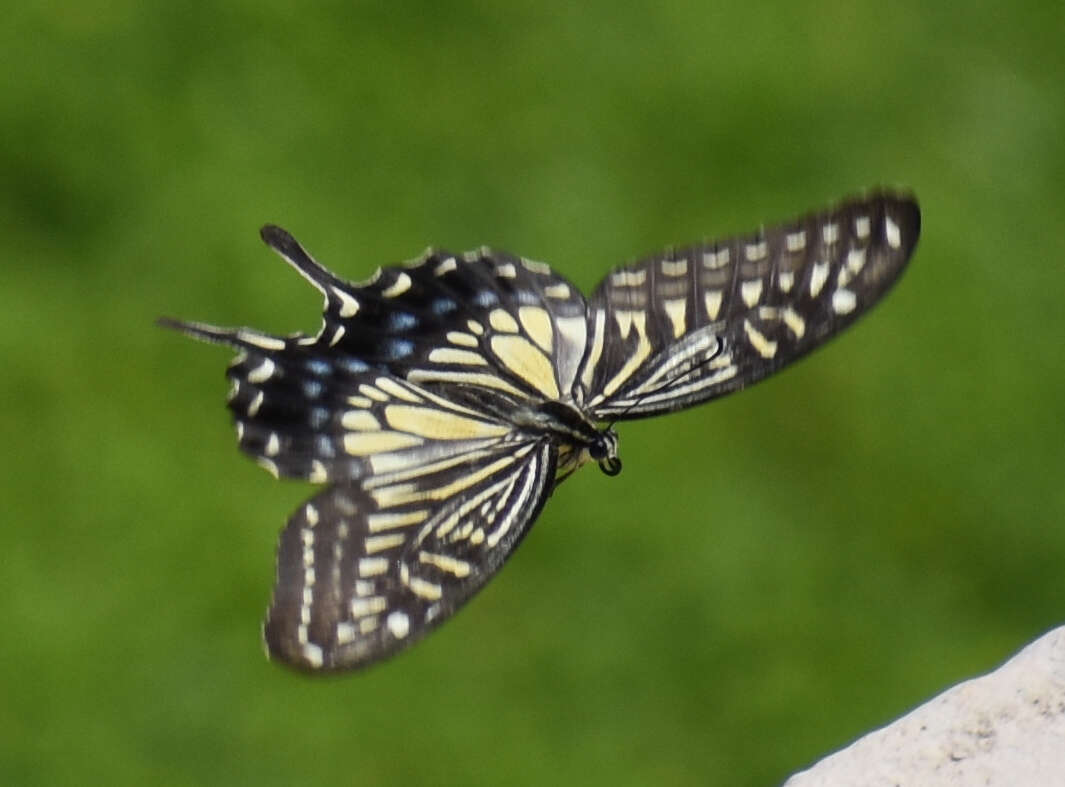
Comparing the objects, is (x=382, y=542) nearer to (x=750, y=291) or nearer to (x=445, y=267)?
(x=445, y=267)

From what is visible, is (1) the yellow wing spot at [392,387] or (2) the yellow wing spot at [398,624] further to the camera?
(1) the yellow wing spot at [392,387]

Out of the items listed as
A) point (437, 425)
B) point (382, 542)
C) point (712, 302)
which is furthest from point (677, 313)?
point (382, 542)

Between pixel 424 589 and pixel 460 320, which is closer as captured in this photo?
pixel 424 589

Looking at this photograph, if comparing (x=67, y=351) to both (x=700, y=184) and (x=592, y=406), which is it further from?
(x=592, y=406)

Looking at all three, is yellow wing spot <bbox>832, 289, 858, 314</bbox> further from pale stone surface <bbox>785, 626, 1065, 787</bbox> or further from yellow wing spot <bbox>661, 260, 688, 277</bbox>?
pale stone surface <bbox>785, 626, 1065, 787</bbox>

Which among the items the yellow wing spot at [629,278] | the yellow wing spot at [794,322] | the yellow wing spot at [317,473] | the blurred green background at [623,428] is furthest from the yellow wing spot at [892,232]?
the blurred green background at [623,428]

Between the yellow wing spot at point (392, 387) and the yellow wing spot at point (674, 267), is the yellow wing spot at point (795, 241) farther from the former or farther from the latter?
the yellow wing spot at point (392, 387)
